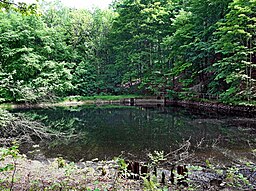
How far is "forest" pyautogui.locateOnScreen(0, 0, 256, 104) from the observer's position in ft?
64.4

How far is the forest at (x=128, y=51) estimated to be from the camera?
1962cm

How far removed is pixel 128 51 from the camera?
30562mm

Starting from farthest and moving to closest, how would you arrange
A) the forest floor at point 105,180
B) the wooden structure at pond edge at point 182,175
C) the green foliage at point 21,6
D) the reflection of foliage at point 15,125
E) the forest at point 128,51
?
the forest at point 128,51 → the reflection of foliage at point 15,125 → the wooden structure at pond edge at point 182,175 → the forest floor at point 105,180 → the green foliage at point 21,6

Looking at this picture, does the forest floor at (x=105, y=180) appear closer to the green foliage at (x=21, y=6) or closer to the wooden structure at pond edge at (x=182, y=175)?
the wooden structure at pond edge at (x=182, y=175)

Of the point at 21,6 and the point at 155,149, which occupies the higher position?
the point at 21,6

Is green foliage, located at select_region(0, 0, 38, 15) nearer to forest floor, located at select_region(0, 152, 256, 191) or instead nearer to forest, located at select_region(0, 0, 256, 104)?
forest floor, located at select_region(0, 152, 256, 191)

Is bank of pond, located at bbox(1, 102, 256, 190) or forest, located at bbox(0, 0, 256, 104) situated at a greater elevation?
forest, located at bbox(0, 0, 256, 104)

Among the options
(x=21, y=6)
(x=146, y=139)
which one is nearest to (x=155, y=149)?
(x=146, y=139)

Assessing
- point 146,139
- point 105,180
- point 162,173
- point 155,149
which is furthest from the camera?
point 146,139

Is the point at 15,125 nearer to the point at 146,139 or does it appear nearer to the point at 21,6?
the point at 21,6

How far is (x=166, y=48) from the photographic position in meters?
28.0

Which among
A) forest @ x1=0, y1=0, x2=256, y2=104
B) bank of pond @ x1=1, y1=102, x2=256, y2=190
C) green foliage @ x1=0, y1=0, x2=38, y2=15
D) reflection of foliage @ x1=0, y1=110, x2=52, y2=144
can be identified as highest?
forest @ x1=0, y1=0, x2=256, y2=104

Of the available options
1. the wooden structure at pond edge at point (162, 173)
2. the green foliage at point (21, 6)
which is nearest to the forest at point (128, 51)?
the wooden structure at pond edge at point (162, 173)

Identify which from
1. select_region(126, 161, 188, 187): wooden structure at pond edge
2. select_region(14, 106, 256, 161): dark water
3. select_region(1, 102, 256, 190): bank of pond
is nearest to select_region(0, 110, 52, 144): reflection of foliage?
select_region(1, 102, 256, 190): bank of pond
